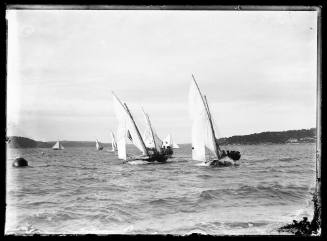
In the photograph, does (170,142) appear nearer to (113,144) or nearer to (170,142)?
(170,142)

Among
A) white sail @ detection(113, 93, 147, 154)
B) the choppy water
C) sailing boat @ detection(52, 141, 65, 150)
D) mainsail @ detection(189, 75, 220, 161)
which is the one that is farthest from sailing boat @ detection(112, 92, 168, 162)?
sailing boat @ detection(52, 141, 65, 150)

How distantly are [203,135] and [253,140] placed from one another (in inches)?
12.1

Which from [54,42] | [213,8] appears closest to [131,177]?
[54,42]

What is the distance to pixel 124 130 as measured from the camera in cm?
275

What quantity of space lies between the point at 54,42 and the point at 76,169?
2.51 ft

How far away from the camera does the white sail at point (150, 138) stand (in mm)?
2700

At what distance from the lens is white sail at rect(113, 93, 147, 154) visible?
8.67ft

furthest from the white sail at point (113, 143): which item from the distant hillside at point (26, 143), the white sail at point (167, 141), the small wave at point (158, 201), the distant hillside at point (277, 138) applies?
the distant hillside at point (277, 138)

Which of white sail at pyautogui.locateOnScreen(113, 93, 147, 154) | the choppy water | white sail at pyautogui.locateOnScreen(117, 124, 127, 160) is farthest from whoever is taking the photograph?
white sail at pyautogui.locateOnScreen(117, 124, 127, 160)

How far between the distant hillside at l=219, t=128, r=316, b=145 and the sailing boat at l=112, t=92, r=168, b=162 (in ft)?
1.42

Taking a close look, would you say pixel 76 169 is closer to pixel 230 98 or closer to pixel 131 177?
pixel 131 177

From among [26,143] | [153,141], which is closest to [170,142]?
[153,141]

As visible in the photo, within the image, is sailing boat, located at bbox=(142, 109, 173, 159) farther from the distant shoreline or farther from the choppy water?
the distant shoreline

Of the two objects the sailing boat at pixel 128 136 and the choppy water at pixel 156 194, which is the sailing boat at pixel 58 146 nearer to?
the choppy water at pixel 156 194
